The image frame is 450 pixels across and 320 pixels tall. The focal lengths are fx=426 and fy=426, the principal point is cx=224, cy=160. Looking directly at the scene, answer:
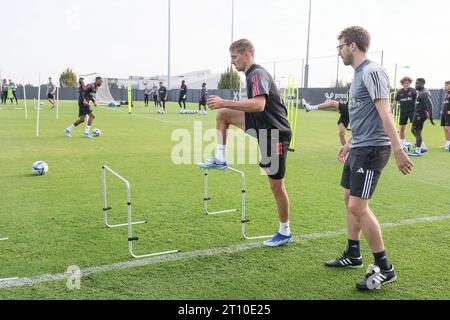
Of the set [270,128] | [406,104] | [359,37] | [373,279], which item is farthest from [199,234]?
[406,104]

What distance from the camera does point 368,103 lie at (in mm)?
3562

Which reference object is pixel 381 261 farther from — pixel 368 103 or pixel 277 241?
pixel 368 103

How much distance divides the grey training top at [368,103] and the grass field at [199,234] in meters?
1.29

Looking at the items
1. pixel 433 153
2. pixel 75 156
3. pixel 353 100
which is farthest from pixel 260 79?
pixel 433 153

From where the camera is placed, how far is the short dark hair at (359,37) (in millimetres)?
3600

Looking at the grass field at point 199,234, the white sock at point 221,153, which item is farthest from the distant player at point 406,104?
the white sock at point 221,153

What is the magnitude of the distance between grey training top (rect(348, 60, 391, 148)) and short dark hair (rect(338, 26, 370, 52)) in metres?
0.14

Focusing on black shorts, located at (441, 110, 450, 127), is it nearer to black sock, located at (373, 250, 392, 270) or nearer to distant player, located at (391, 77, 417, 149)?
distant player, located at (391, 77, 417, 149)

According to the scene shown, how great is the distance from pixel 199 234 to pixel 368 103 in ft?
8.17

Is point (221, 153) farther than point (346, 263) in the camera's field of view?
Yes

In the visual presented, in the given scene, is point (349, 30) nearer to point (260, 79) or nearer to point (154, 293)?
point (260, 79)

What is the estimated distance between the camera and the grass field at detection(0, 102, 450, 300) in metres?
3.67

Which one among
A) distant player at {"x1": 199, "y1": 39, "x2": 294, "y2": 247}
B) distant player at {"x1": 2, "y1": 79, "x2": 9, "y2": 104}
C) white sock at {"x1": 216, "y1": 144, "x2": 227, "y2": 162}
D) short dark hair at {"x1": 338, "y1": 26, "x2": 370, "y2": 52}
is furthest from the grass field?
distant player at {"x1": 2, "y1": 79, "x2": 9, "y2": 104}
